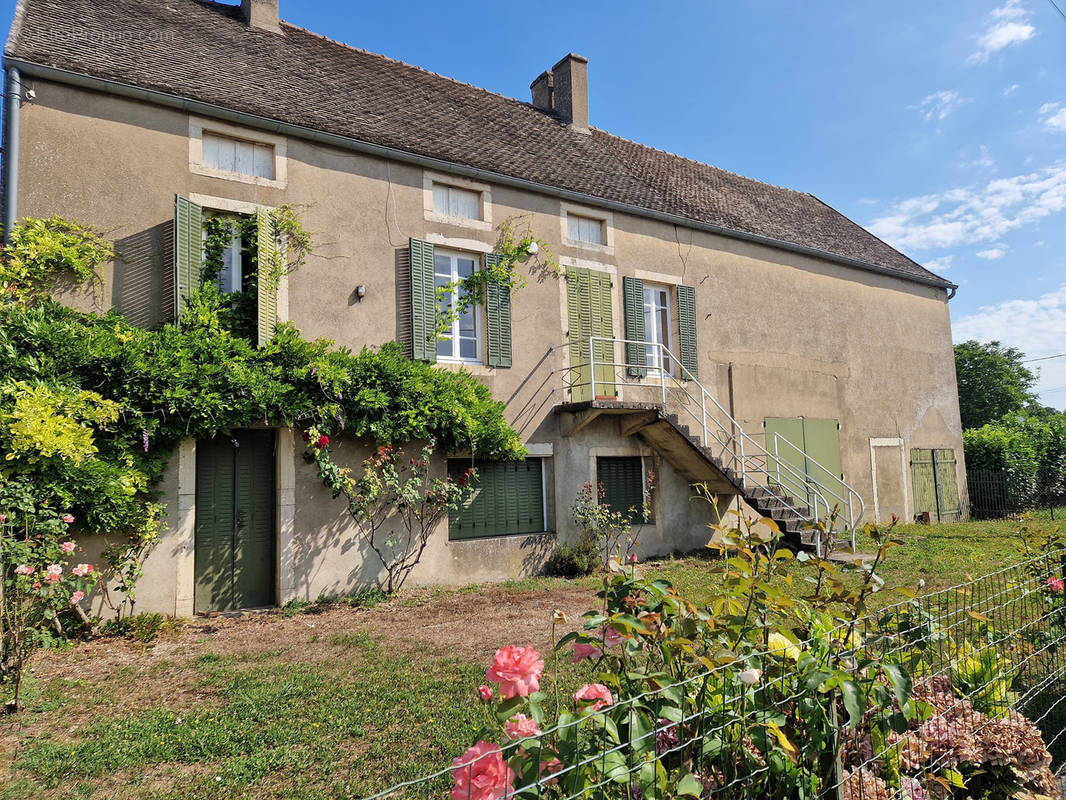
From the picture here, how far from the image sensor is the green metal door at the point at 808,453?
42.1 ft

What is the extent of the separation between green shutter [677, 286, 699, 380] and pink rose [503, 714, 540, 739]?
10640 mm

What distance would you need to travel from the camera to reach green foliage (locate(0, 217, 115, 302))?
7004 millimetres

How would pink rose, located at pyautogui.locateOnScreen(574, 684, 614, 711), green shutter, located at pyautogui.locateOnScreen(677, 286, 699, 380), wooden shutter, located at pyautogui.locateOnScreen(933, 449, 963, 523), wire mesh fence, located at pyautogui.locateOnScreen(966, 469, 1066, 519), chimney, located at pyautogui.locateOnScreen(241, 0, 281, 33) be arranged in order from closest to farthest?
pink rose, located at pyautogui.locateOnScreen(574, 684, 614, 711) < chimney, located at pyautogui.locateOnScreen(241, 0, 281, 33) < green shutter, located at pyautogui.locateOnScreen(677, 286, 699, 380) < wooden shutter, located at pyautogui.locateOnScreen(933, 449, 963, 523) < wire mesh fence, located at pyautogui.locateOnScreen(966, 469, 1066, 519)

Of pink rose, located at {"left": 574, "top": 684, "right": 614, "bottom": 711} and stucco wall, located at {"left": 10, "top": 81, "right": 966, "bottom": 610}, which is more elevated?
stucco wall, located at {"left": 10, "top": 81, "right": 966, "bottom": 610}

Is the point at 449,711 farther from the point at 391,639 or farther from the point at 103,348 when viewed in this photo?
the point at 103,348

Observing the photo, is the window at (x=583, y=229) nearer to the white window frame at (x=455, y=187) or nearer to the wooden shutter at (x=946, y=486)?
the white window frame at (x=455, y=187)

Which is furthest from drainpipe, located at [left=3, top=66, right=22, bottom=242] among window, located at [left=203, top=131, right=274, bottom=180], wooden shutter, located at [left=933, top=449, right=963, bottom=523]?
wooden shutter, located at [left=933, top=449, right=963, bottom=523]

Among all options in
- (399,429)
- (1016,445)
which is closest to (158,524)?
(399,429)

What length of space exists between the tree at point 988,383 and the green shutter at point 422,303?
113 feet

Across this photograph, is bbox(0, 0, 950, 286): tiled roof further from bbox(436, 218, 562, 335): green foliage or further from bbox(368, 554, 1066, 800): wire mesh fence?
bbox(368, 554, 1066, 800): wire mesh fence

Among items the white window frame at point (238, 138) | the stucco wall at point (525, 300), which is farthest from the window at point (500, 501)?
the white window frame at point (238, 138)

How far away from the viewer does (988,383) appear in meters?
36.0

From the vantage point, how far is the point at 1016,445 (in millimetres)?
19703

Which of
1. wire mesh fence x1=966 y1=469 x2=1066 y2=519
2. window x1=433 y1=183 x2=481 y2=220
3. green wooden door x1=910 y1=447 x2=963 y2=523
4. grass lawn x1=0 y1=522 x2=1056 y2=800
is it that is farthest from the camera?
wire mesh fence x1=966 y1=469 x2=1066 y2=519
